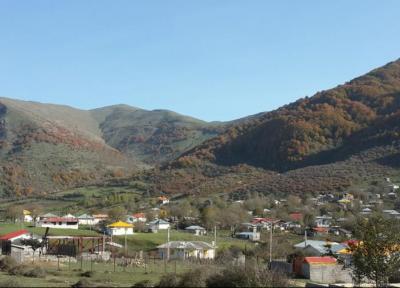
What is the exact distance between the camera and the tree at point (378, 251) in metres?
28.8

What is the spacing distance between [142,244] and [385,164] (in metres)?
67.6

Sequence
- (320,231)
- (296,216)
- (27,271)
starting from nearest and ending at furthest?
1. (27,271)
2. (320,231)
3. (296,216)

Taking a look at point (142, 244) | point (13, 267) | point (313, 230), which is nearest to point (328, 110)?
point (313, 230)

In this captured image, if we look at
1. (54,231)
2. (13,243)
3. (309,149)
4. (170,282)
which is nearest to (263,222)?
(54,231)

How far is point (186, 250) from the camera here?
53.6 m

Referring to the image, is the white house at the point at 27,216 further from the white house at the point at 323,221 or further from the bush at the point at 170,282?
the bush at the point at 170,282

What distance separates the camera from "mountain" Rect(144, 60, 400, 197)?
11544cm

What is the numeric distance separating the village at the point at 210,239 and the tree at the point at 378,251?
3.19 ft

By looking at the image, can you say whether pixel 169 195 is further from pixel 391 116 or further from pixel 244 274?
pixel 244 274

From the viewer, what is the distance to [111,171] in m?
188

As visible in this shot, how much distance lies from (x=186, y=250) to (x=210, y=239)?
40.4ft

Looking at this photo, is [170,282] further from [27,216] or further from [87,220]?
[27,216]

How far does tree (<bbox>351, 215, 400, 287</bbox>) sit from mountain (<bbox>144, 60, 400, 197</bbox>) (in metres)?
76.3

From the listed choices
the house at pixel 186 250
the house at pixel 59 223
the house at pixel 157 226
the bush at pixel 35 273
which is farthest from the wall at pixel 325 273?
the house at pixel 59 223
